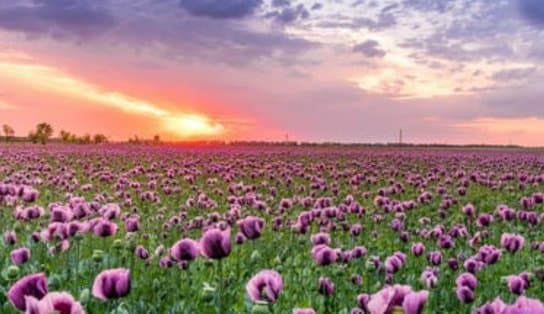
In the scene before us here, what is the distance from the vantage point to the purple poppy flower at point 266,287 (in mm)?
3807

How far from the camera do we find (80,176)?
65.1 feet

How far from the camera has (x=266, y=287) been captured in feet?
12.5

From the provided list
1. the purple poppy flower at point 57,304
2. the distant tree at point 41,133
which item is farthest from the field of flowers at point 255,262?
the distant tree at point 41,133

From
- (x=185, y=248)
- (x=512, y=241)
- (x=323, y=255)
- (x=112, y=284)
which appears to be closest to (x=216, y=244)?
(x=185, y=248)

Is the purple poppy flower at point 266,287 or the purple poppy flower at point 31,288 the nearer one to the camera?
the purple poppy flower at point 31,288

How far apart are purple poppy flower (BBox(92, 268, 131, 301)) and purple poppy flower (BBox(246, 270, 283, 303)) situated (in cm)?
62

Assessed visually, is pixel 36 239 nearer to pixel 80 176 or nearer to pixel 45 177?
pixel 45 177

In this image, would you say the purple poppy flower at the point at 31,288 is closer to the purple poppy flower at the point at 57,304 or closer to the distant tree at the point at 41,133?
the purple poppy flower at the point at 57,304

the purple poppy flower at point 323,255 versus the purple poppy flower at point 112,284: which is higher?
the purple poppy flower at point 112,284

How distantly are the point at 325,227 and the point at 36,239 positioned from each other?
4.02 metres

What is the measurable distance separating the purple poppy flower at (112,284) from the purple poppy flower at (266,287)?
620 millimetres

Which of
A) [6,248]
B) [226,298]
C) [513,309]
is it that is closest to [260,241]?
[6,248]

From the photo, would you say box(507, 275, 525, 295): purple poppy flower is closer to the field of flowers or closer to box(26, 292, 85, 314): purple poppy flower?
the field of flowers

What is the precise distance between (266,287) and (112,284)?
775 millimetres
